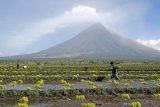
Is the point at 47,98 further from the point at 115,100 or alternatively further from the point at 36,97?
the point at 115,100

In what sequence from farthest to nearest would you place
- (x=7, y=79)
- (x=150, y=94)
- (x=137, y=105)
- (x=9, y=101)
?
(x=7, y=79) < (x=150, y=94) < (x=9, y=101) < (x=137, y=105)

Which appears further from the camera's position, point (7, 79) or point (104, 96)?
point (7, 79)

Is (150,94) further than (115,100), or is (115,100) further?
(150,94)

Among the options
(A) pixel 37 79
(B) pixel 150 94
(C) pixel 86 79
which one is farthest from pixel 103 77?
(B) pixel 150 94

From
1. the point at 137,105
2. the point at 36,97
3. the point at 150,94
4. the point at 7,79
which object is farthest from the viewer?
the point at 7,79

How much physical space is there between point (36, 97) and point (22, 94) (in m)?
1.30

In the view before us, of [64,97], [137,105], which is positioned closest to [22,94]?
[64,97]

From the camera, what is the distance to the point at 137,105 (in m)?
23.0

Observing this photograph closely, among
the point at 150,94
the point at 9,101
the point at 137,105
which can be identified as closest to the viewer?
the point at 137,105

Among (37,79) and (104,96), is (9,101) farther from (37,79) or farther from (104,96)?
(37,79)

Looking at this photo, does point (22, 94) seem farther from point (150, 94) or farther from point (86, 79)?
point (86, 79)

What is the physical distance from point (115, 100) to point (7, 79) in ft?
75.4

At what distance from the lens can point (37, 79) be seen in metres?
47.3

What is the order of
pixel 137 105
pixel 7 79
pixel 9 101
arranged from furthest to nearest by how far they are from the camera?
1. pixel 7 79
2. pixel 9 101
3. pixel 137 105
